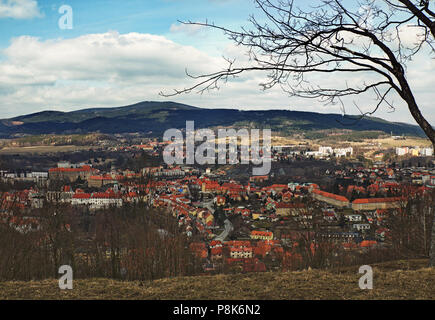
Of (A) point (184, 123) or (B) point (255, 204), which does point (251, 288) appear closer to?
(B) point (255, 204)

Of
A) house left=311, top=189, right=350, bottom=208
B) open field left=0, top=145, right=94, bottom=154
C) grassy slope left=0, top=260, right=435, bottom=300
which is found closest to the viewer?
grassy slope left=0, top=260, right=435, bottom=300

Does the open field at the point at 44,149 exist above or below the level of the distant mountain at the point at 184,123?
below

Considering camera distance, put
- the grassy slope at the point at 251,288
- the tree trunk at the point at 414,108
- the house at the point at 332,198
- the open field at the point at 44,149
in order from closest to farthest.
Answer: the grassy slope at the point at 251,288, the tree trunk at the point at 414,108, the house at the point at 332,198, the open field at the point at 44,149

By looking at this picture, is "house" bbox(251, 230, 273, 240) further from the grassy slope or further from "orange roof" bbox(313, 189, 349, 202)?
the grassy slope

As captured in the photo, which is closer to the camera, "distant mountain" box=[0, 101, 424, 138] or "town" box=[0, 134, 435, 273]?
"town" box=[0, 134, 435, 273]

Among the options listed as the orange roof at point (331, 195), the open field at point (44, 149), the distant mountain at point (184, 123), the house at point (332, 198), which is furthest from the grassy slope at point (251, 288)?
the distant mountain at point (184, 123)

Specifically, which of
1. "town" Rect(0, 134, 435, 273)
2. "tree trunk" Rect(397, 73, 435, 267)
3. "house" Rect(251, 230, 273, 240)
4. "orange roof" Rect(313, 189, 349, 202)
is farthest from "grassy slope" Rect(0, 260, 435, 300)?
"orange roof" Rect(313, 189, 349, 202)

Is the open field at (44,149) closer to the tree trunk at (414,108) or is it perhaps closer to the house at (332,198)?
the house at (332,198)

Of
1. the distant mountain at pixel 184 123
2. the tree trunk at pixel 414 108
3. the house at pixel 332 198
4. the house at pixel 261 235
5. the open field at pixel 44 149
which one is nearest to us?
the tree trunk at pixel 414 108
